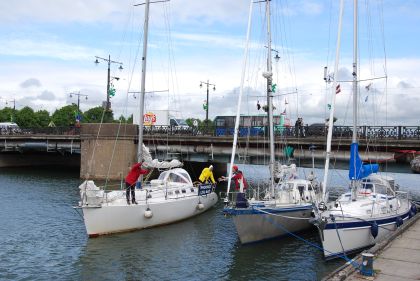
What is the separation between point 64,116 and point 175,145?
3393 inches

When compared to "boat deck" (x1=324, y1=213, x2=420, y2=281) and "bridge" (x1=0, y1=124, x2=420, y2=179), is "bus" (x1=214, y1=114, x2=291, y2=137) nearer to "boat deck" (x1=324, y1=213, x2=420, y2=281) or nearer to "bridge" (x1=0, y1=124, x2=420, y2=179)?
"bridge" (x1=0, y1=124, x2=420, y2=179)

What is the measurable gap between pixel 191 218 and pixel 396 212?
1180 centimetres

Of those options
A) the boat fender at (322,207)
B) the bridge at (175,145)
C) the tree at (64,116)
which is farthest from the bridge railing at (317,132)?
the tree at (64,116)

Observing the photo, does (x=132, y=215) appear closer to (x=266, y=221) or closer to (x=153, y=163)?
(x=153, y=163)

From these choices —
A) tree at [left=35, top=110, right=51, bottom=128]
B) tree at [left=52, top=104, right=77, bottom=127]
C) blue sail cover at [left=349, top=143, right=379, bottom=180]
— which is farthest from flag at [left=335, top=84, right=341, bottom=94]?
tree at [left=35, top=110, right=51, bottom=128]

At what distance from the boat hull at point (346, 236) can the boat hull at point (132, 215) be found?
931cm

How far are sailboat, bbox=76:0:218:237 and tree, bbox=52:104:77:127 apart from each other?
99.0 meters

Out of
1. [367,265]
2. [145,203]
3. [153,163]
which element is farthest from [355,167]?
[153,163]

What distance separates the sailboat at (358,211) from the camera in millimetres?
17562

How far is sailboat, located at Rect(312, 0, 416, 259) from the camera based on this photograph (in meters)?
17.6

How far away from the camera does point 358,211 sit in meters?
18.7

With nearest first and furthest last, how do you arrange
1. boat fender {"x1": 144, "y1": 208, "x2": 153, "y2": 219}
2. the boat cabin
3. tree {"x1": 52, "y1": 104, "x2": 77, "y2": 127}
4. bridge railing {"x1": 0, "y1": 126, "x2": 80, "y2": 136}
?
boat fender {"x1": 144, "y1": 208, "x2": 153, "y2": 219}
the boat cabin
bridge railing {"x1": 0, "y1": 126, "x2": 80, "y2": 136}
tree {"x1": 52, "y1": 104, "x2": 77, "y2": 127}

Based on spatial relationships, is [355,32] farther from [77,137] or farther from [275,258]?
[77,137]

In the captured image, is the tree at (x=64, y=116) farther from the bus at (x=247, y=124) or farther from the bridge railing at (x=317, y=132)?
the bridge railing at (x=317, y=132)
